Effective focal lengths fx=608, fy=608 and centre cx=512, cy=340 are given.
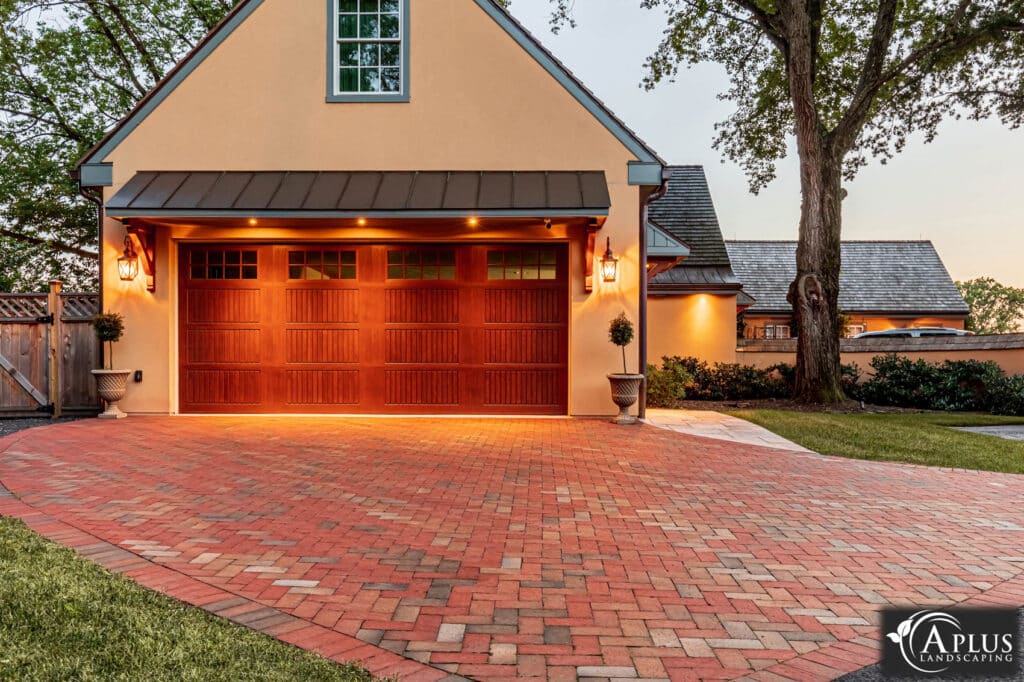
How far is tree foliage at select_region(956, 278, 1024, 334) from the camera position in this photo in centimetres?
4934

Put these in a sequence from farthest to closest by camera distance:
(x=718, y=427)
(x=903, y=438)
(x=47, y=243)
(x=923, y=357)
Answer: (x=47, y=243), (x=923, y=357), (x=718, y=427), (x=903, y=438)

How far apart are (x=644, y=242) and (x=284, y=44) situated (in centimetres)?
666

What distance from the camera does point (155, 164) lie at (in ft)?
32.2

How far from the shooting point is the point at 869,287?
93.5 ft

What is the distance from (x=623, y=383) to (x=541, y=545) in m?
5.70

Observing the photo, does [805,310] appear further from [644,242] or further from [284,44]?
[284,44]

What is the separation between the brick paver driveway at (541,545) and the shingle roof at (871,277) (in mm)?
23329

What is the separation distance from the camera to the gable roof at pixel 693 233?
16469mm

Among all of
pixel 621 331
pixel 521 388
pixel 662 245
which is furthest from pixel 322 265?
pixel 662 245

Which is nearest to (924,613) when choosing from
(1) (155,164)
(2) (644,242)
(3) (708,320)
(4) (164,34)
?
(2) (644,242)

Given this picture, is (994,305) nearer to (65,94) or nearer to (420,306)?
(420,306)

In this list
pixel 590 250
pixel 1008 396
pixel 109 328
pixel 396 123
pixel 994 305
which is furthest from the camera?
pixel 994 305

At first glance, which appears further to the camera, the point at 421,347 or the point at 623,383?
the point at 421,347

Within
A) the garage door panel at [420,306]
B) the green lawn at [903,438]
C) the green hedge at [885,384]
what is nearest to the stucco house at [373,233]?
the garage door panel at [420,306]
